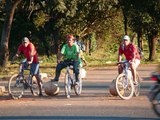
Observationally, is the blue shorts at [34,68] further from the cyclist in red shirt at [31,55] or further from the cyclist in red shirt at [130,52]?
the cyclist in red shirt at [130,52]

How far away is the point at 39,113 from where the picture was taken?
11500 mm

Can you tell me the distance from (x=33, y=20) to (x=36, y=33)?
244 centimetres

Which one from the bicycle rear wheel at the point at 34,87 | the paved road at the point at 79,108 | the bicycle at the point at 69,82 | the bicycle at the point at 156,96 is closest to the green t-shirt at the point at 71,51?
the bicycle at the point at 69,82

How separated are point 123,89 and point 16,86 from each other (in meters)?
3.09

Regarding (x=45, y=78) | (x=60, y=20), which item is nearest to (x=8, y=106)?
(x=45, y=78)

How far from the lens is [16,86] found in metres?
14.8

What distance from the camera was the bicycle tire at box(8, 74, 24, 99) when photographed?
14719 millimetres

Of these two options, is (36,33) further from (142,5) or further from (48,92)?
(48,92)

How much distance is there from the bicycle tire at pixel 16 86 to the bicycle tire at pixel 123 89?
2829mm

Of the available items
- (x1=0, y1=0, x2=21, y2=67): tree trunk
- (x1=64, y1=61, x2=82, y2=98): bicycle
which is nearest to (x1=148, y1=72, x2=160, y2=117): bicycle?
(x1=64, y1=61, x2=82, y2=98): bicycle

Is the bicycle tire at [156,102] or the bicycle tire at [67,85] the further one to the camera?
the bicycle tire at [67,85]

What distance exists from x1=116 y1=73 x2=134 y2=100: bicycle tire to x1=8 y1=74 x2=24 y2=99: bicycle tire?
2829 mm

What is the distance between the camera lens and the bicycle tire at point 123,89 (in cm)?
1408

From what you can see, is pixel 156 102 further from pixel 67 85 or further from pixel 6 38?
pixel 6 38
